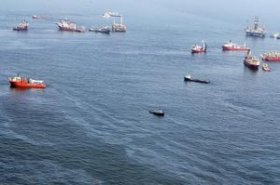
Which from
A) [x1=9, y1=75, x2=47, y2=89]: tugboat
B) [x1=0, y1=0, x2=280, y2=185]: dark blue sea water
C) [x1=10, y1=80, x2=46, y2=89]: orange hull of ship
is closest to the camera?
[x1=0, y1=0, x2=280, y2=185]: dark blue sea water

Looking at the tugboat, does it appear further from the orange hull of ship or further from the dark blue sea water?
the dark blue sea water

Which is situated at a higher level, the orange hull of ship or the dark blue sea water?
the orange hull of ship

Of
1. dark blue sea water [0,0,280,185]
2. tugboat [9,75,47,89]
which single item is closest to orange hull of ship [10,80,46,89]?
tugboat [9,75,47,89]

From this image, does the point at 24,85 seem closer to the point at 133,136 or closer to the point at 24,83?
the point at 24,83

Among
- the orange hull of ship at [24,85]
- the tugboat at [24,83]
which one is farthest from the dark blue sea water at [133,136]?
the tugboat at [24,83]

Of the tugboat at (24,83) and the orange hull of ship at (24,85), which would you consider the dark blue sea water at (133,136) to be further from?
the tugboat at (24,83)

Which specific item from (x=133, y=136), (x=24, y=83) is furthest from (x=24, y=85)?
(x=133, y=136)

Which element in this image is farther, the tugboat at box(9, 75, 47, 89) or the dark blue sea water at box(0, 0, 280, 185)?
the tugboat at box(9, 75, 47, 89)

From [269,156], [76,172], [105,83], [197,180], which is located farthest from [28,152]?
[105,83]

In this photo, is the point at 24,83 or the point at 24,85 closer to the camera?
the point at 24,85
